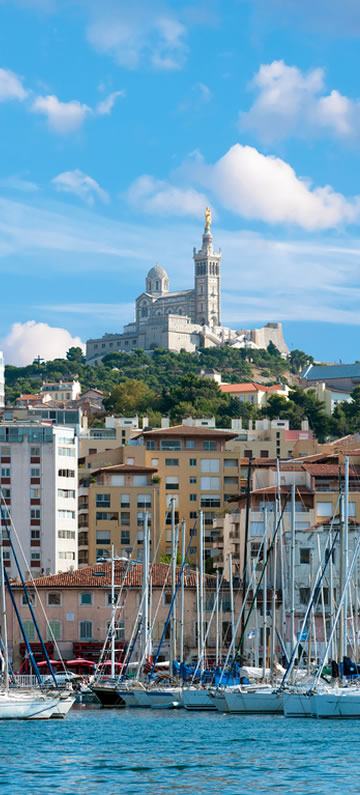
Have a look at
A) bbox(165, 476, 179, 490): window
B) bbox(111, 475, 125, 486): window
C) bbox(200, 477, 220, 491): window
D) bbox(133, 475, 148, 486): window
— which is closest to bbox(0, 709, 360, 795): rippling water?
bbox(111, 475, 125, 486): window

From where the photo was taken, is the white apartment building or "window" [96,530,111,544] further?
"window" [96,530,111,544]

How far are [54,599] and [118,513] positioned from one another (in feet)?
75.7

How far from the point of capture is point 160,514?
349 ft

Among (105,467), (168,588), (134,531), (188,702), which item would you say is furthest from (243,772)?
(105,467)

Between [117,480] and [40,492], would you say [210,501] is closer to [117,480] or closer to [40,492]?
[117,480]

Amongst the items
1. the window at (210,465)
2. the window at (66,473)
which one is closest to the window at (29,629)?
the window at (66,473)

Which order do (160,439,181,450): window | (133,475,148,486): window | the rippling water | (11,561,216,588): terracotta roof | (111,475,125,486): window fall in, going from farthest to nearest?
(160,439,181,450): window
(133,475,148,486): window
(111,475,125,486): window
(11,561,216,588): terracotta roof
the rippling water

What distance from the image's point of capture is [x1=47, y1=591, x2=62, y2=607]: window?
82.3 metres

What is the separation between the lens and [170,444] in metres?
113

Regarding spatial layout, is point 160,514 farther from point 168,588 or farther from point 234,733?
point 234,733

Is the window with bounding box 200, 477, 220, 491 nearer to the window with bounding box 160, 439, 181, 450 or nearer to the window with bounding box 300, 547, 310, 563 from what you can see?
the window with bounding box 160, 439, 181, 450

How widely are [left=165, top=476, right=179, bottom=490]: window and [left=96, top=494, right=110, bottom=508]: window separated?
574 cm

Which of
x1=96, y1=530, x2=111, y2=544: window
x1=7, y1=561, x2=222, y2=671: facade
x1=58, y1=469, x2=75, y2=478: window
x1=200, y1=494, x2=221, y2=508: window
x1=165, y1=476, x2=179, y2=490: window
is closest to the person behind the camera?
x1=7, y1=561, x2=222, y2=671: facade

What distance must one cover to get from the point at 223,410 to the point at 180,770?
126m
